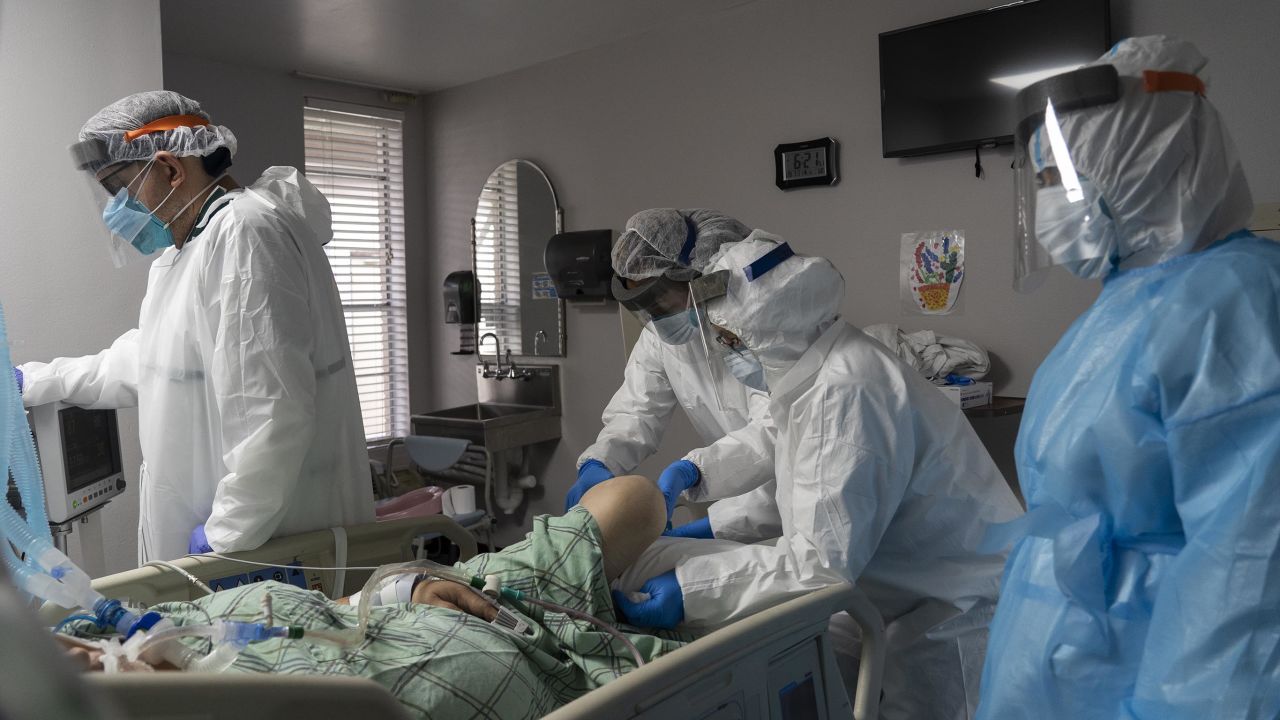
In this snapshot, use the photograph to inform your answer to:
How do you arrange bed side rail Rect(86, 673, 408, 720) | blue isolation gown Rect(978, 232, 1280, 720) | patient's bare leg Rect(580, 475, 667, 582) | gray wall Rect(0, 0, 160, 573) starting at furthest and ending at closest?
gray wall Rect(0, 0, 160, 573)
patient's bare leg Rect(580, 475, 667, 582)
blue isolation gown Rect(978, 232, 1280, 720)
bed side rail Rect(86, 673, 408, 720)

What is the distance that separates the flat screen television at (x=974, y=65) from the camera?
2.65m

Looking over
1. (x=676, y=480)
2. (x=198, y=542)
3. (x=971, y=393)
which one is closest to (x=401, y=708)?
(x=198, y=542)

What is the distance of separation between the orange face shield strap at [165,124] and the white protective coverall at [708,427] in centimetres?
118

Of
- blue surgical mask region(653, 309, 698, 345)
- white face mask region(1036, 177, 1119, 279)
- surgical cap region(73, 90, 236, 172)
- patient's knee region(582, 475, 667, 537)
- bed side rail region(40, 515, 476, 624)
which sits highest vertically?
surgical cap region(73, 90, 236, 172)

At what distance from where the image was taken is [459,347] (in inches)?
189

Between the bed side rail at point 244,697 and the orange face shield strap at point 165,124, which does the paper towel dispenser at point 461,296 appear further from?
the bed side rail at point 244,697

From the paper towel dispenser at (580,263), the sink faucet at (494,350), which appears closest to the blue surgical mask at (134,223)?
the paper towel dispenser at (580,263)

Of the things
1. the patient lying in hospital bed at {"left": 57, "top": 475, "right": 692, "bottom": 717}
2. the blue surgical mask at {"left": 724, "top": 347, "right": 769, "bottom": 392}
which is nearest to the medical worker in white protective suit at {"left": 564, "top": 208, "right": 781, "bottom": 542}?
the blue surgical mask at {"left": 724, "top": 347, "right": 769, "bottom": 392}

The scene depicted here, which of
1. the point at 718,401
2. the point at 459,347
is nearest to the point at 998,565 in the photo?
the point at 718,401

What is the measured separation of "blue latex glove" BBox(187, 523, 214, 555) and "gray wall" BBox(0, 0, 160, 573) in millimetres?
759

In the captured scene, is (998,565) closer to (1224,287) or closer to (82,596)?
(1224,287)

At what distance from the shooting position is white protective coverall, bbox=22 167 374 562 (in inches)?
68.1

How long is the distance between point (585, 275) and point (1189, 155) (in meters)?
3.09

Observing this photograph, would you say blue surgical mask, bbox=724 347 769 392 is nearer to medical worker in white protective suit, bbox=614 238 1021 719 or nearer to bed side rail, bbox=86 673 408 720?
medical worker in white protective suit, bbox=614 238 1021 719
